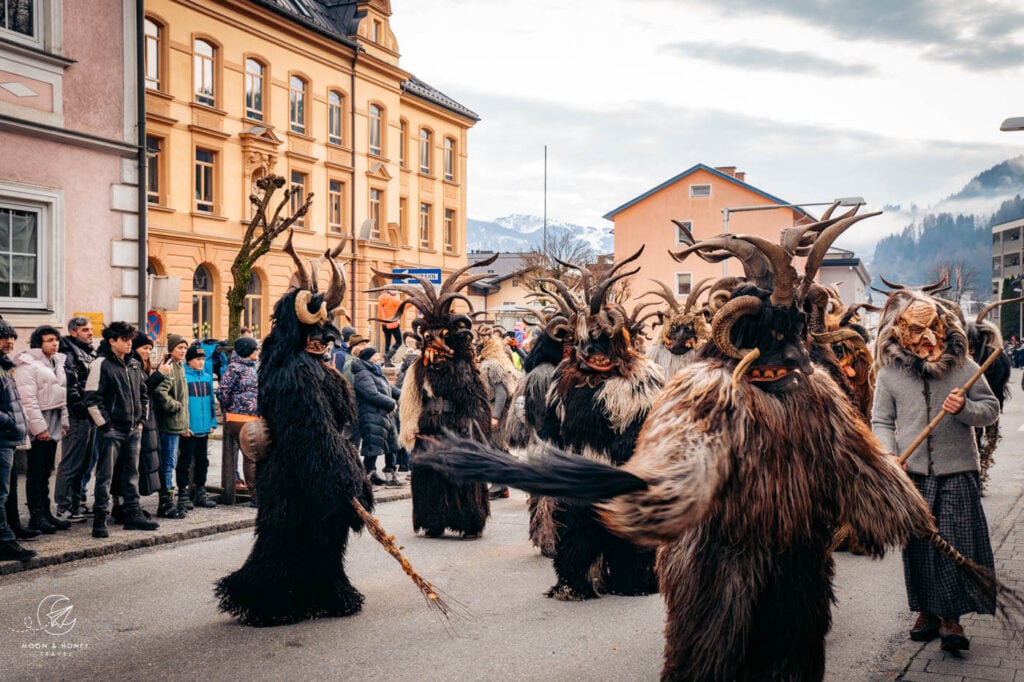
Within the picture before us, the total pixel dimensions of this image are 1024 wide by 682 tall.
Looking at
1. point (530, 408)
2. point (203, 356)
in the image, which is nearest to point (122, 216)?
point (203, 356)

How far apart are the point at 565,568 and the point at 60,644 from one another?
3415 mm

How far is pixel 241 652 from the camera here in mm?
5973

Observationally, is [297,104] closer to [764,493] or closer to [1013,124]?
[1013,124]

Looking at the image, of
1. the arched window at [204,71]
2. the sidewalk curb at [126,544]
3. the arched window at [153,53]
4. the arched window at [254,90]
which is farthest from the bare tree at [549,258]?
the sidewalk curb at [126,544]

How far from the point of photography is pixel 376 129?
39500 millimetres

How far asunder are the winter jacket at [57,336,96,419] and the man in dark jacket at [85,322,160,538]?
233 mm

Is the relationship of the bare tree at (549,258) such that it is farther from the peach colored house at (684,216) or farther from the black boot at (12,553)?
the black boot at (12,553)

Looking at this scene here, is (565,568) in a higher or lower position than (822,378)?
lower

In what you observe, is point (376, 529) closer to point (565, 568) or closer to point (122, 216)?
point (565, 568)

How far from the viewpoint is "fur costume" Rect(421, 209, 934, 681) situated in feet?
13.6

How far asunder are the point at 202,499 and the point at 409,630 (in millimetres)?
5464

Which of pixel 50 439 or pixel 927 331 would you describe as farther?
pixel 50 439

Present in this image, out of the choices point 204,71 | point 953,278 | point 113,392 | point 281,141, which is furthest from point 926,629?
point 953,278

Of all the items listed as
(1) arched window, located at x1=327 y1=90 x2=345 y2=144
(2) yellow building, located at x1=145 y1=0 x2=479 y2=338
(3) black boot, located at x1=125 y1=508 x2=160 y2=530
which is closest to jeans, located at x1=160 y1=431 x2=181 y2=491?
(3) black boot, located at x1=125 y1=508 x2=160 y2=530
